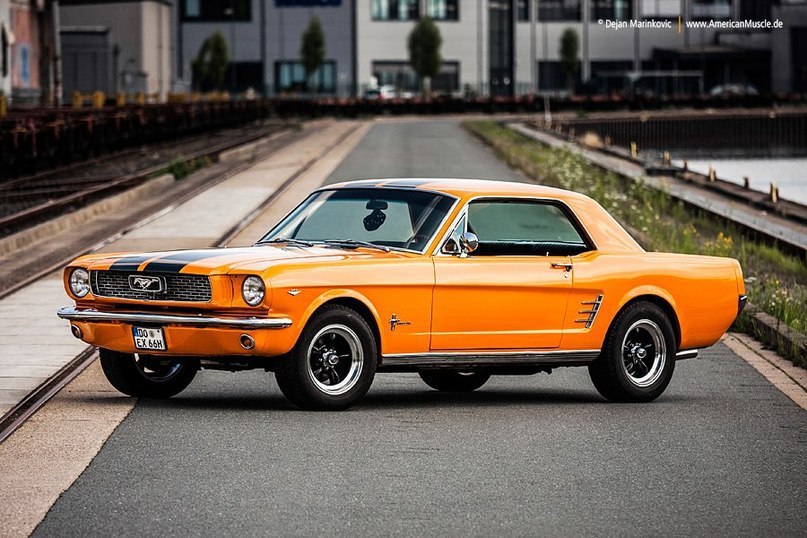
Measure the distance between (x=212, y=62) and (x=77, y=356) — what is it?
106 m

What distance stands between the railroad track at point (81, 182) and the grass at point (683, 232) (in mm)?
8199

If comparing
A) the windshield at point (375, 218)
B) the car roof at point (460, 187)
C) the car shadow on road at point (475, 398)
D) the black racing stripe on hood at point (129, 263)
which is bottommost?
the car shadow on road at point (475, 398)

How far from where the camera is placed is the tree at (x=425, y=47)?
115m

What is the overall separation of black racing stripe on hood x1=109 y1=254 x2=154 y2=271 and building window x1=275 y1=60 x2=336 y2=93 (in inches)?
4528

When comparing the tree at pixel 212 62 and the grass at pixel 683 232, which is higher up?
the tree at pixel 212 62

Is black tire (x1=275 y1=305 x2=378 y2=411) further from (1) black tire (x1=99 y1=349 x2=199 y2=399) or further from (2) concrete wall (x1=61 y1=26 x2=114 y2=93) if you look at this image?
(2) concrete wall (x1=61 y1=26 x2=114 y2=93)

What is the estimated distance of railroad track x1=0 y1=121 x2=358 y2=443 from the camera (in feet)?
30.2

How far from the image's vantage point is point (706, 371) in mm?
11906

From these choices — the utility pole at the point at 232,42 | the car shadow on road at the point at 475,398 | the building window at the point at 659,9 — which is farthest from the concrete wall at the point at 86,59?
the car shadow on road at the point at 475,398

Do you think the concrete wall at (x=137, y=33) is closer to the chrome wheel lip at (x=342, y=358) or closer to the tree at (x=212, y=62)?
the tree at (x=212, y=62)

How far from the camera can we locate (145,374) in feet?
32.1

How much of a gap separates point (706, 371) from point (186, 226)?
14.1 meters

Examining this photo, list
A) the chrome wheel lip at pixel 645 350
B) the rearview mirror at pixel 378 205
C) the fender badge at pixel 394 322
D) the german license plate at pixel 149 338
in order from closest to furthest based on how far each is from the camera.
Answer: the german license plate at pixel 149 338 < the fender badge at pixel 394 322 < the rearview mirror at pixel 378 205 < the chrome wheel lip at pixel 645 350

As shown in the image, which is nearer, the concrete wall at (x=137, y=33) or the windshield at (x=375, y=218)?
the windshield at (x=375, y=218)
